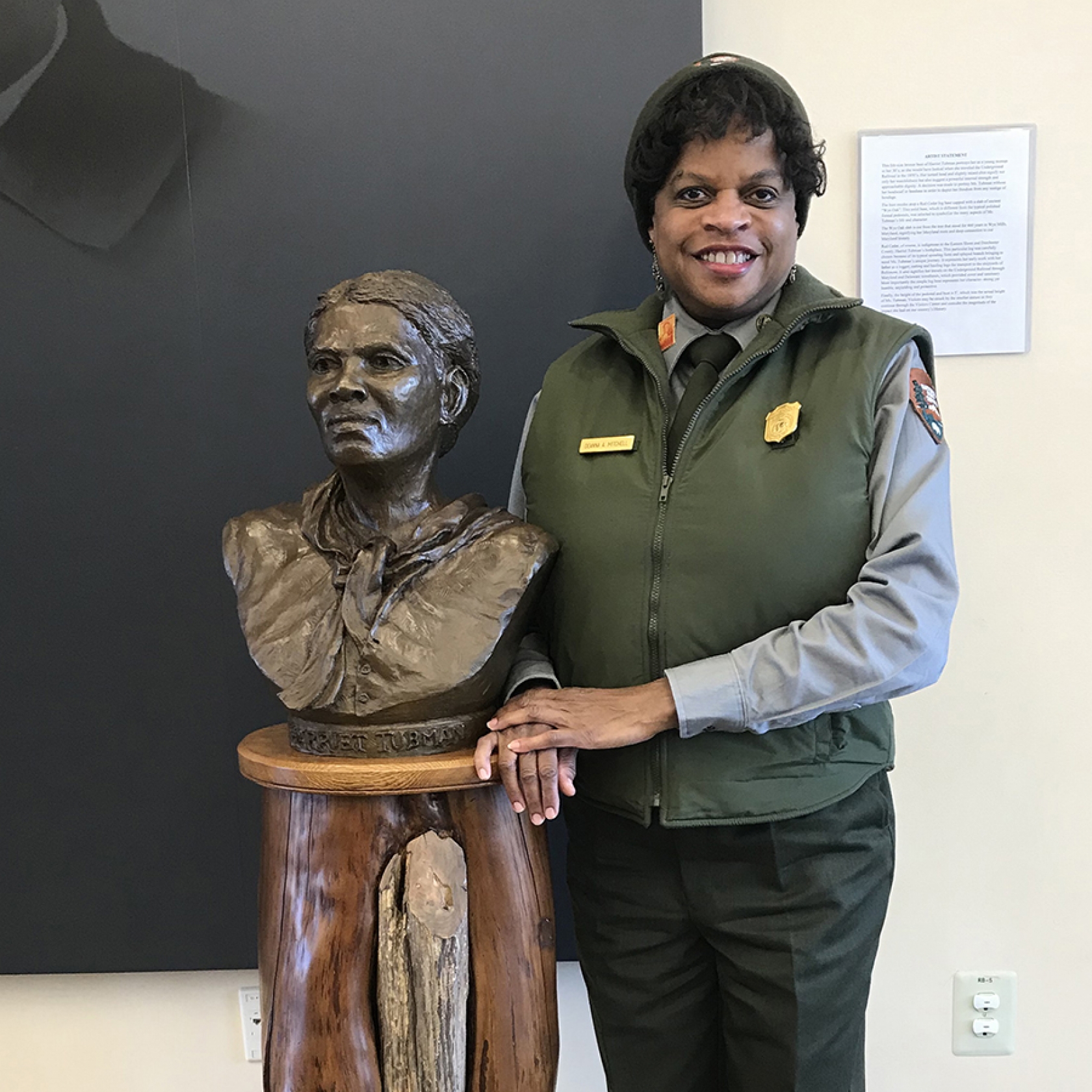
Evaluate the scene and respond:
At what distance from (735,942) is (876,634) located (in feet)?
1.69

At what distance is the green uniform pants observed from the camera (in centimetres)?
141

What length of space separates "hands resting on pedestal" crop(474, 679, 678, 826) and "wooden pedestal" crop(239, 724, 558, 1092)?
0.07m

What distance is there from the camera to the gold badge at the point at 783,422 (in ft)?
4.44

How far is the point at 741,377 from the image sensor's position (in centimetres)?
142

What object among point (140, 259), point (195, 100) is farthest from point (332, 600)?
point (195, 100)

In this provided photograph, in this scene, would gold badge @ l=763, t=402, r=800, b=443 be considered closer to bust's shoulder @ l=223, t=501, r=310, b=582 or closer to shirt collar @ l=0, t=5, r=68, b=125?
bust's shoulder @ l=223, t=501, r=310, b=582

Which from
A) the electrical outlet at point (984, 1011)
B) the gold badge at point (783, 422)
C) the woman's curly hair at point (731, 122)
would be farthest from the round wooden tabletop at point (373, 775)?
the electrical outlet at point (984, 1011)

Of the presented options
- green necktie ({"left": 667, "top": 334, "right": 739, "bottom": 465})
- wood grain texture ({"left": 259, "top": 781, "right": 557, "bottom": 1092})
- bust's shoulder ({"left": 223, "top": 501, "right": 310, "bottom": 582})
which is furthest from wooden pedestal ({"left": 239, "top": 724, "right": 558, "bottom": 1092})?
green necktie ({"left": 667, "top": 334, "right": 739, "bottom": 465})

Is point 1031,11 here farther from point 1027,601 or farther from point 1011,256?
point 1027,601

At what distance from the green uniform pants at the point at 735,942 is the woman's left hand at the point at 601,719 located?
0.24m

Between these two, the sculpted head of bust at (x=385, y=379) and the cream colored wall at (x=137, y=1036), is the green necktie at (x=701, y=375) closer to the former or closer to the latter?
the sculpted head of bust at (x=385, y=379)

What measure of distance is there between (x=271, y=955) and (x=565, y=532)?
726mm

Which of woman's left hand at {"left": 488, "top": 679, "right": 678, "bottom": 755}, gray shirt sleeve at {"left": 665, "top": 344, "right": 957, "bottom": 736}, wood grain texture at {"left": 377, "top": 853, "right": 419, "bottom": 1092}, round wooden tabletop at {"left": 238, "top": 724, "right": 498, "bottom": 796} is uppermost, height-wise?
gray shirt sleeve at {"left": 665, "top": 344, "right": 957, "bottom": 736}

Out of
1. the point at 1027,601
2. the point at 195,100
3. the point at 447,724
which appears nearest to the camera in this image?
the point at 447,724
